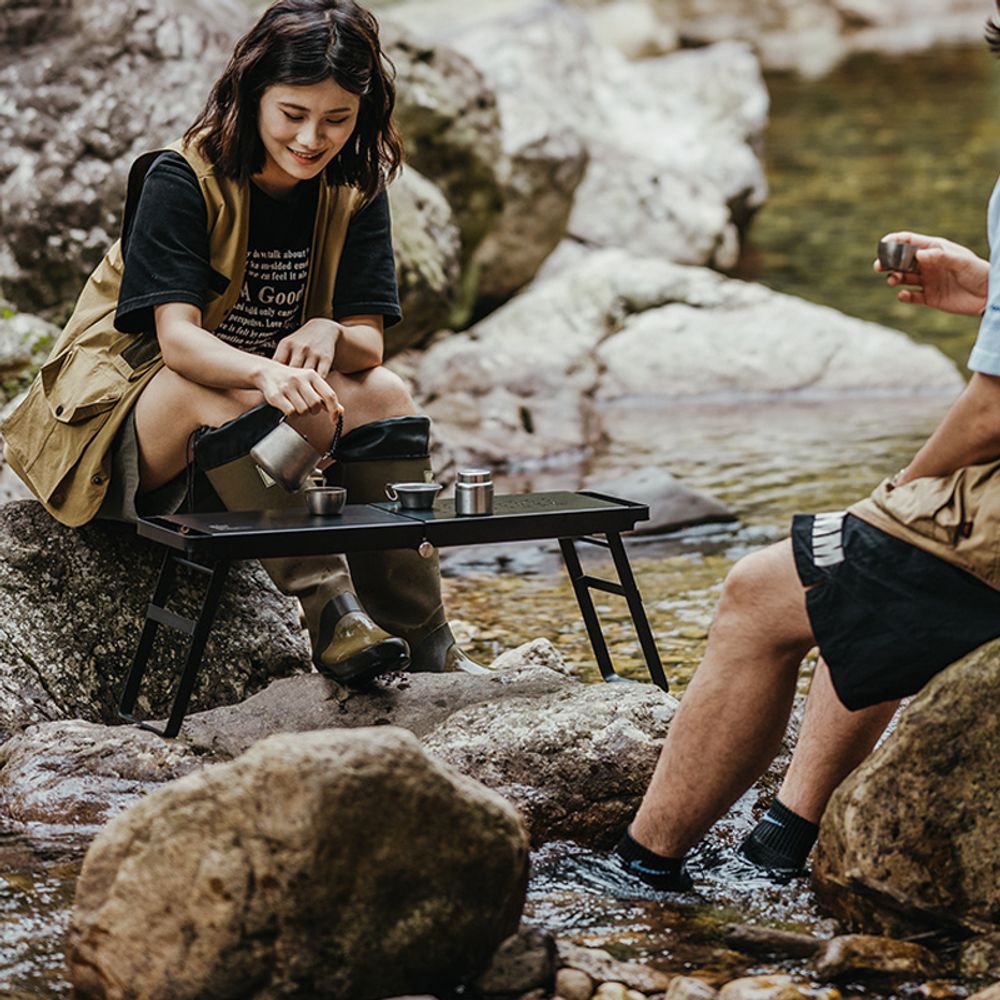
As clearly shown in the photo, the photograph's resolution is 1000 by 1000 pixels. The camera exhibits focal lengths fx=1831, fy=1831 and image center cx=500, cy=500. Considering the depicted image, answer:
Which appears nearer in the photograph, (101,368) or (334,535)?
(334,535)

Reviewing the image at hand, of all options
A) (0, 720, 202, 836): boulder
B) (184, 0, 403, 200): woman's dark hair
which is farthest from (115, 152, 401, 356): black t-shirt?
(0, 720, 202, 836): boulder

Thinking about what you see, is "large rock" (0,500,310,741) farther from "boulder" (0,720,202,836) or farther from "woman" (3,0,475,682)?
"boulder" (0,720,202,836)

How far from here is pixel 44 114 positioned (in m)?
9.58

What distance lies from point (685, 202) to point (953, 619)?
38.4 feet

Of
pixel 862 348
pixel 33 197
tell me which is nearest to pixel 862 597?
pixel 33 197

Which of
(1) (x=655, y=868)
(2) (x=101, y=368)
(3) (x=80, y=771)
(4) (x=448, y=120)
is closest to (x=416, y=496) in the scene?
(2) (x=101, y=368)

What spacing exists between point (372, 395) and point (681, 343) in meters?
7.47

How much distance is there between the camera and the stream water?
372cm

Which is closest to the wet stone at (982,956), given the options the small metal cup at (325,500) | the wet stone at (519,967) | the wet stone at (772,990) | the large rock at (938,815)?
the large rock at (938,815)

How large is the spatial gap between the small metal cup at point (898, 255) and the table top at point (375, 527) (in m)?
1.04

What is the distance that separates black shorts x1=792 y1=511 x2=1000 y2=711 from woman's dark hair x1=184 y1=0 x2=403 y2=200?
188 cm

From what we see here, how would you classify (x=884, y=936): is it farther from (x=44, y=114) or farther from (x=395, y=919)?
(x=44, y=114)

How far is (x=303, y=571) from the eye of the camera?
4660 millimetres

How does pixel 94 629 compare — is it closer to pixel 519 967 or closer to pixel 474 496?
pixel 474 496
